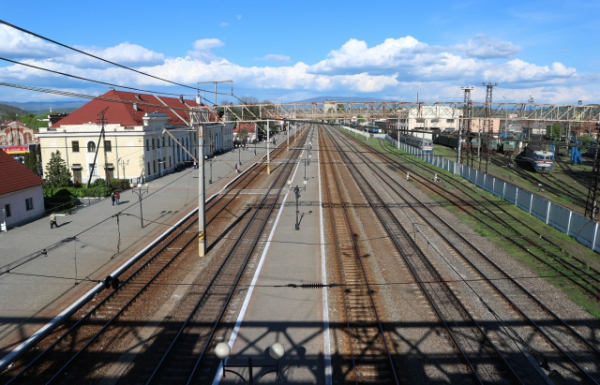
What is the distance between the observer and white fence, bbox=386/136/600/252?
65.0 feet

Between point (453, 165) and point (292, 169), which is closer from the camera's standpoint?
point (453, 165)

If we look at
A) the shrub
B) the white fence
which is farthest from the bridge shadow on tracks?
the shrub

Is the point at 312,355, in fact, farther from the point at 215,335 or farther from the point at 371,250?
the point at 371,250

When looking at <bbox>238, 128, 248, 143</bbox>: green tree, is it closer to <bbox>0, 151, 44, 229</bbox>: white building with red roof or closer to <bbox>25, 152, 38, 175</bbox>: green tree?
<bbox>25, 152, 38, 175</bbox>: green tree

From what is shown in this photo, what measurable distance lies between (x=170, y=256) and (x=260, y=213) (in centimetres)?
931

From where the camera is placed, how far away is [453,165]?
45531 millimetres

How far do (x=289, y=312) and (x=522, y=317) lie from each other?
21.2 feet

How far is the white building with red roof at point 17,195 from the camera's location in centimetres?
2401

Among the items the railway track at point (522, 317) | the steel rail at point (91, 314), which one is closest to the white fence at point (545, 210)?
the railway track at point (522, 317)

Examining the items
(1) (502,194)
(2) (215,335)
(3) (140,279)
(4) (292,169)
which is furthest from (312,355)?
(4) (292,169)

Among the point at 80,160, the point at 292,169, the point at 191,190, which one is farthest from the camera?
the point at 292,169

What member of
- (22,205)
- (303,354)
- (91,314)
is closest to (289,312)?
(303,354)

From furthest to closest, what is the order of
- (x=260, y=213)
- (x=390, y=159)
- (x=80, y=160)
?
(x=390, y=159)
(x=80, y=160)
(x=260, y=213)

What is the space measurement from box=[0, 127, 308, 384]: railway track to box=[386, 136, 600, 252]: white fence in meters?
14.8
